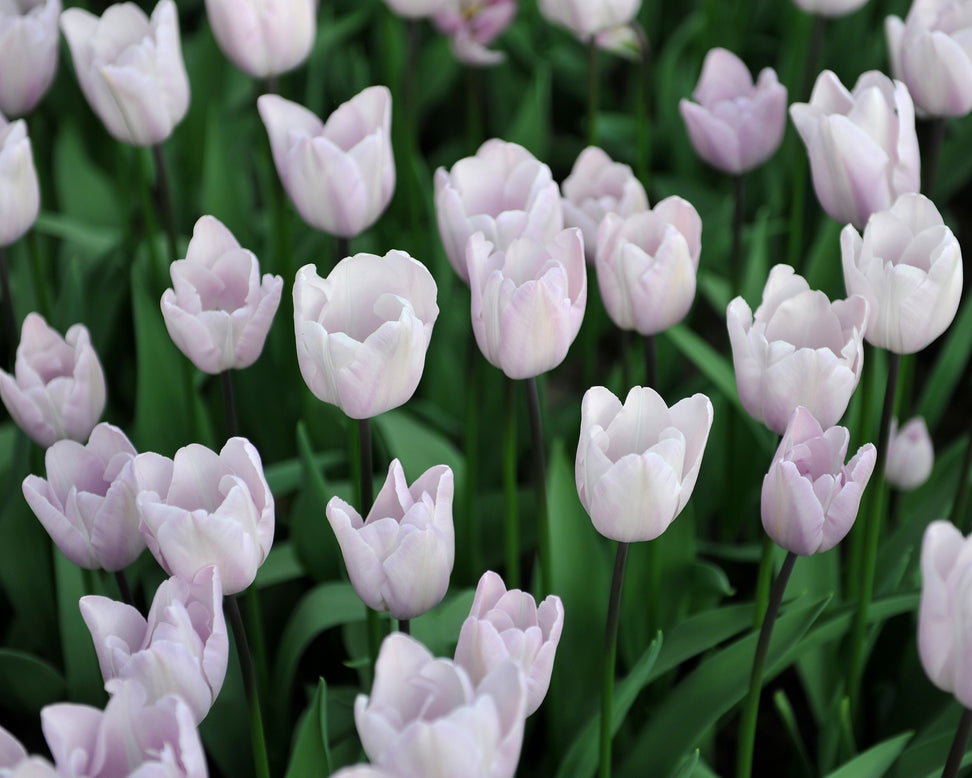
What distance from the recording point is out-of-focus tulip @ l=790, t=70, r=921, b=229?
103 centimetres

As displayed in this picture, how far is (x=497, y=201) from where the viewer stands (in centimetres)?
112

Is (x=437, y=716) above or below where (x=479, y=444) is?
above

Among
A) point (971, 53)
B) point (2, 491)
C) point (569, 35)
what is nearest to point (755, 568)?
point (971, 53)

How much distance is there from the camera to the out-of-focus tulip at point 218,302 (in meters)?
1.00

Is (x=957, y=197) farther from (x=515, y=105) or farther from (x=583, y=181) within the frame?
(x=583, y=181)

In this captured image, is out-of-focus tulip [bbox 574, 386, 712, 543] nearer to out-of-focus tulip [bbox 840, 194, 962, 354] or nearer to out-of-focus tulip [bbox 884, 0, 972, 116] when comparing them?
Result: out-of-focus tulip [bbox 840, 194, 962, 354]

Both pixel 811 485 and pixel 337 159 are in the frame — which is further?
pixel 337 159

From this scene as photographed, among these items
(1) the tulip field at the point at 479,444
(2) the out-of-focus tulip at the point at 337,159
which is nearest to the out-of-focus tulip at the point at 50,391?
(1) the tulip field at the point at 479,444

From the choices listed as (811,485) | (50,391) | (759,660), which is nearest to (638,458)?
(811,485)

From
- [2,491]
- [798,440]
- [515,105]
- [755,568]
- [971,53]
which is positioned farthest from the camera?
[515,105]

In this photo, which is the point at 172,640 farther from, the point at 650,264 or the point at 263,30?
the point at 263,30

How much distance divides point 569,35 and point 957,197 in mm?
904

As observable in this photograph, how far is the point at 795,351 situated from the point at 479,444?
73cm

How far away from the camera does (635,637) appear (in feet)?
4.09
